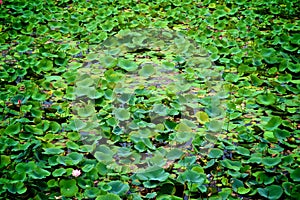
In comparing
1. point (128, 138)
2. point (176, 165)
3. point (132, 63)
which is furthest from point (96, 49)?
point (176, 165)

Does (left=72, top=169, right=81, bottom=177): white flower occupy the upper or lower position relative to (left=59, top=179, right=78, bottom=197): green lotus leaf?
upper

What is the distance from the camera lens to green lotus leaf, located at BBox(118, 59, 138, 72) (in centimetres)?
316

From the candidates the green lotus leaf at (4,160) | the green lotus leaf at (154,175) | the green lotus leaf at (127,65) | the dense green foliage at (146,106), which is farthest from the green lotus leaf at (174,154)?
the green lotus leaf at (127,65)

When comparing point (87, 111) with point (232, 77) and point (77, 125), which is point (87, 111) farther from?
point (232, 77)

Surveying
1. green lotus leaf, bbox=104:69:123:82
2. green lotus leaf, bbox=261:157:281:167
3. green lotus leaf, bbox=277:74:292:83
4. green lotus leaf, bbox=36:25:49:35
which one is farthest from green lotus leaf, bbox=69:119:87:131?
green lotus leaf, bbox=36:25:49:35

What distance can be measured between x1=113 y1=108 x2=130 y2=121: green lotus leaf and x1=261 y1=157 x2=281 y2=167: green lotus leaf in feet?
2.57

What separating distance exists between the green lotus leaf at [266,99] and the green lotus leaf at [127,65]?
864 millimetres

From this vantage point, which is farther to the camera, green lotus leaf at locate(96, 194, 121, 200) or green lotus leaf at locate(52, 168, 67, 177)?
green lotus leaf at locate(52, 168, 67, 177)

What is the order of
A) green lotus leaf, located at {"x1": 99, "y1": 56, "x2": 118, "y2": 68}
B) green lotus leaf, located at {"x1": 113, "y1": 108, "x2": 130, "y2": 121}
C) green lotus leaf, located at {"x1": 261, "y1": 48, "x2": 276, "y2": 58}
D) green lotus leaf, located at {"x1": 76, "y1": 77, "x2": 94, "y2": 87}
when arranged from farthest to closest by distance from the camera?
green lotus leaf, located at {"x1": 261, "y1": 48, "x2": 276, "y2": 58}
green lotus leaf, located at {"x1": 99, "y1": 56, "x2": 118, "y2": 68}
green lotus leaf, located at {"x1": 76, "y1": 77, "x2": 94, "y2": 87}
green lotus leaf, located at {"x1": 113, "y1": 108, "x2": 130, "y2": 121}

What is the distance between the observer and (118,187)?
6.94 feet

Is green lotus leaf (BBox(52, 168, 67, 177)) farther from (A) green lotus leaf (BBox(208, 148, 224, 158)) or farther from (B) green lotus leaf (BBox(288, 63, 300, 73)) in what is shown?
(B) green lotus leaf (BBox(288, 63, 300, 73))

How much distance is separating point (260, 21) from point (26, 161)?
252 centimetres

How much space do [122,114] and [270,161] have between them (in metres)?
0.85

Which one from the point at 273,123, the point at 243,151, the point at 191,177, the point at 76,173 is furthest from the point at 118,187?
the point at 273,123
